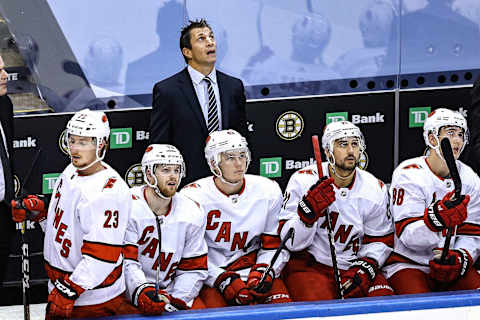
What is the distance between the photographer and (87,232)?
3.73 meters

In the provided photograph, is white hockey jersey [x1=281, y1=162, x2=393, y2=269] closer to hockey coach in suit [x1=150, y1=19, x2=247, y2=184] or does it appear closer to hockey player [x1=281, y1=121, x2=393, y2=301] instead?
hockey player [x1=281, y1=121, x2=393, y2=301]

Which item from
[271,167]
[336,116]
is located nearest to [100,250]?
[271,167]

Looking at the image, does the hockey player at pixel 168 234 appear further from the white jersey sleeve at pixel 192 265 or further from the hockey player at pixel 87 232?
the hockey player at pixel 87 232

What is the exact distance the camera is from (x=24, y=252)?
4.06 m

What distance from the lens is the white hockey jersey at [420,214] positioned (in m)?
4.48

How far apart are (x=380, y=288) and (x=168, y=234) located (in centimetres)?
108

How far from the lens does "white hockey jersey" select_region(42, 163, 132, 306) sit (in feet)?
12.1

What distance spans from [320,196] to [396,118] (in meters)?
2.26

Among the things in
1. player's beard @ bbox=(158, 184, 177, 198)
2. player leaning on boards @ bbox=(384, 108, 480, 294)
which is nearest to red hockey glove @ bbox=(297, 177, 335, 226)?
player leaning on boards @ bbox=(384, 108, 480, 294)

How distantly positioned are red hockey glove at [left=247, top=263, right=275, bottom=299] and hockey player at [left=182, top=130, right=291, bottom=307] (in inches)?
1.0

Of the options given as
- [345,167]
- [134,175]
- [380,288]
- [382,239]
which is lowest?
[380,288]

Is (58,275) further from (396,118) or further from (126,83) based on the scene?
(396,118)

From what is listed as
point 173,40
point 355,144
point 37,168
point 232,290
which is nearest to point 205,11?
point 173,40

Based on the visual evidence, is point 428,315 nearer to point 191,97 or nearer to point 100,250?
point 100,250
